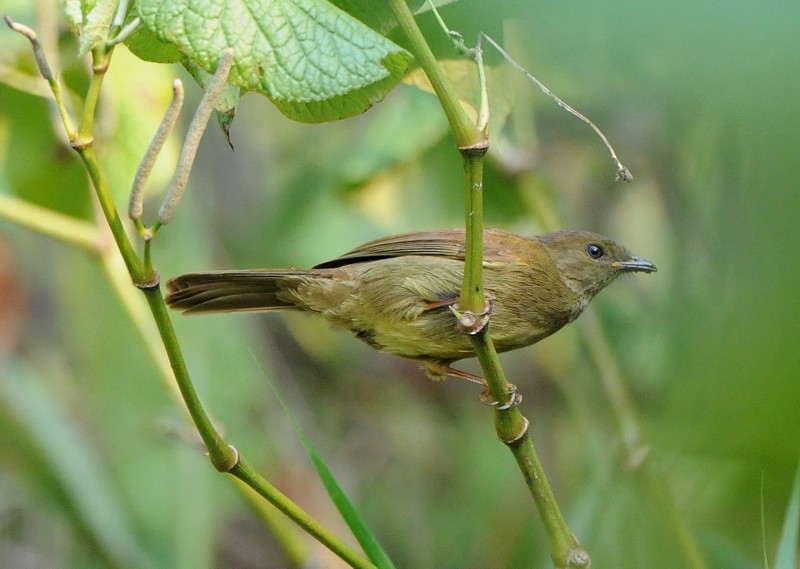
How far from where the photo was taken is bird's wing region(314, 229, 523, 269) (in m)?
3.62

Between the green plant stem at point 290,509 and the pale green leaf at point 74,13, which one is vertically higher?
the pale green leaf at point 74,13

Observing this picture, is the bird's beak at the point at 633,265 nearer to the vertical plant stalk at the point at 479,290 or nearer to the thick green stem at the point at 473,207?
the vertical plant stalk at the point at 479,290

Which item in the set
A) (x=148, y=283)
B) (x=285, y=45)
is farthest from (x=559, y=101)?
(x=148, y=283)

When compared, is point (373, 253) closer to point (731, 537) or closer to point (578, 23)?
point (731, 537)

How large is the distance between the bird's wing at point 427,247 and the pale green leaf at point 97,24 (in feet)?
6.38

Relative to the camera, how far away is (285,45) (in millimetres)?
1745

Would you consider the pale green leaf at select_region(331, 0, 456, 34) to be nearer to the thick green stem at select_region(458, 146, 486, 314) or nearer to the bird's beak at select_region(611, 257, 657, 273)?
the thick green stem at select_region(458, 146, 486, 314)

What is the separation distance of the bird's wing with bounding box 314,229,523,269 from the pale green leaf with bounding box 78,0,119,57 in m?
1.95

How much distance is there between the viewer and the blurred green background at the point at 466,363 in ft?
5.13

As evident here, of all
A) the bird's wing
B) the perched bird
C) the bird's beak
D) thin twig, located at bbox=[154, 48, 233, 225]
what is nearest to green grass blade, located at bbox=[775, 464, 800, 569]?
the perched bird

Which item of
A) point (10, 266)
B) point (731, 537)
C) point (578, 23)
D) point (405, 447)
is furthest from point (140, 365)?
point (578, 23)

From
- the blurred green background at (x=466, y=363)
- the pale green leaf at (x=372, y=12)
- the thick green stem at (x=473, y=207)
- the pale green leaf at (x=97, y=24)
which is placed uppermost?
the pale green leaf at (x=97, y=24)

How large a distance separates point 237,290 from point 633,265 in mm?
1669

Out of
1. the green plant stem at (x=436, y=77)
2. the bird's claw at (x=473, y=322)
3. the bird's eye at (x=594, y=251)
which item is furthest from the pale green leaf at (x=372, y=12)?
the bird's eye at (x=594, y=251)
